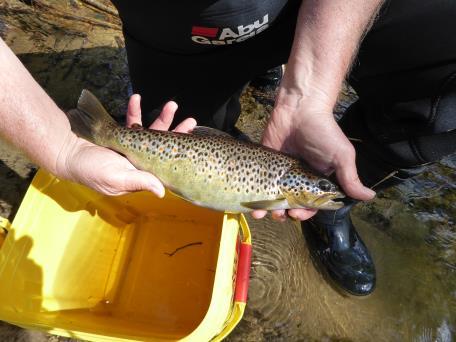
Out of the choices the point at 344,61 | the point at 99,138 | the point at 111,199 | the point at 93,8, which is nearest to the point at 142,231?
the point at 111,199

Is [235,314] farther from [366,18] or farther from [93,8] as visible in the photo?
[93,8]

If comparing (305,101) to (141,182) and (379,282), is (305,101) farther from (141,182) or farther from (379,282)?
(379,282)

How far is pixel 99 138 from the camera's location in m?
2.07

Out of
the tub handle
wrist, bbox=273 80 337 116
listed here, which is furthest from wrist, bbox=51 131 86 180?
wrist, bbox=273 80 337 116

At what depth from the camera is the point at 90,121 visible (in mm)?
2078

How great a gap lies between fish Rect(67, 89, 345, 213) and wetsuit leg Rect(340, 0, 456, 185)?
1.36 ft

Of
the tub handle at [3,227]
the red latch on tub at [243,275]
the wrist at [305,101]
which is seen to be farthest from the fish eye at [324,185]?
the tub handle at [3,227]

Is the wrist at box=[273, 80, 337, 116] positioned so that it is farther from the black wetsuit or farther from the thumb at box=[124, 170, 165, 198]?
the thumb at box=[124, 170, 165, 198]

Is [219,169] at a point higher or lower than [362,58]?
lower

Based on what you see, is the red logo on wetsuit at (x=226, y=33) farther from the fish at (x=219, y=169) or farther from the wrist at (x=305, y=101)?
the fish at (x=219, y=169)

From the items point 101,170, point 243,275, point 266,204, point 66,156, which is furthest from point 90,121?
point 243,275

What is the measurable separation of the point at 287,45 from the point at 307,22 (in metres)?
0.48

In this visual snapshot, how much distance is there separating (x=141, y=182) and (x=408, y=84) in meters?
1.44

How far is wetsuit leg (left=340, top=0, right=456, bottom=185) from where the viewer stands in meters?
1.82
